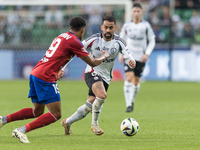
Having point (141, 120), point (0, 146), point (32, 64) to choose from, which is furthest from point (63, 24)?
point (0, 146)

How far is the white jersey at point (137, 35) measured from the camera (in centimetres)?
1208

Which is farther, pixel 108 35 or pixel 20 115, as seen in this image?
pixel 108 35

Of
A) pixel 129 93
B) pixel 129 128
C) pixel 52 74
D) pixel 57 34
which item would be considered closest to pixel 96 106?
pixel 129 128

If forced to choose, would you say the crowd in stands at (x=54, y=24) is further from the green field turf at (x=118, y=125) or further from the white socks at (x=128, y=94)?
the white socks at (x=128, y=94)

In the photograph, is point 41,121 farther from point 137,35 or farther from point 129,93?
point 137,35

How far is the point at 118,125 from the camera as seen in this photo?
358 inches

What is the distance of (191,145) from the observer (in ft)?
22.3

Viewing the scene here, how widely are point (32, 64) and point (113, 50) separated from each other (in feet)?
46.5

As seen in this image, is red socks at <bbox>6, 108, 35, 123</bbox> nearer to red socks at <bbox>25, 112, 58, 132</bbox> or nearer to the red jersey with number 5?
red socks at <bbox>25, 112, 58, 132</bbox>

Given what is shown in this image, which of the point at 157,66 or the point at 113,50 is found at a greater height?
the point at 113,50

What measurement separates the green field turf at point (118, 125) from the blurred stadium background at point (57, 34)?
477 centimetres

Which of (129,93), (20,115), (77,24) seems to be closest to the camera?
(77,24)

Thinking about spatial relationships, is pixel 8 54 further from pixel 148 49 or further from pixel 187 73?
pixel 148 49

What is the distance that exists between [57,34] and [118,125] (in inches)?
536
